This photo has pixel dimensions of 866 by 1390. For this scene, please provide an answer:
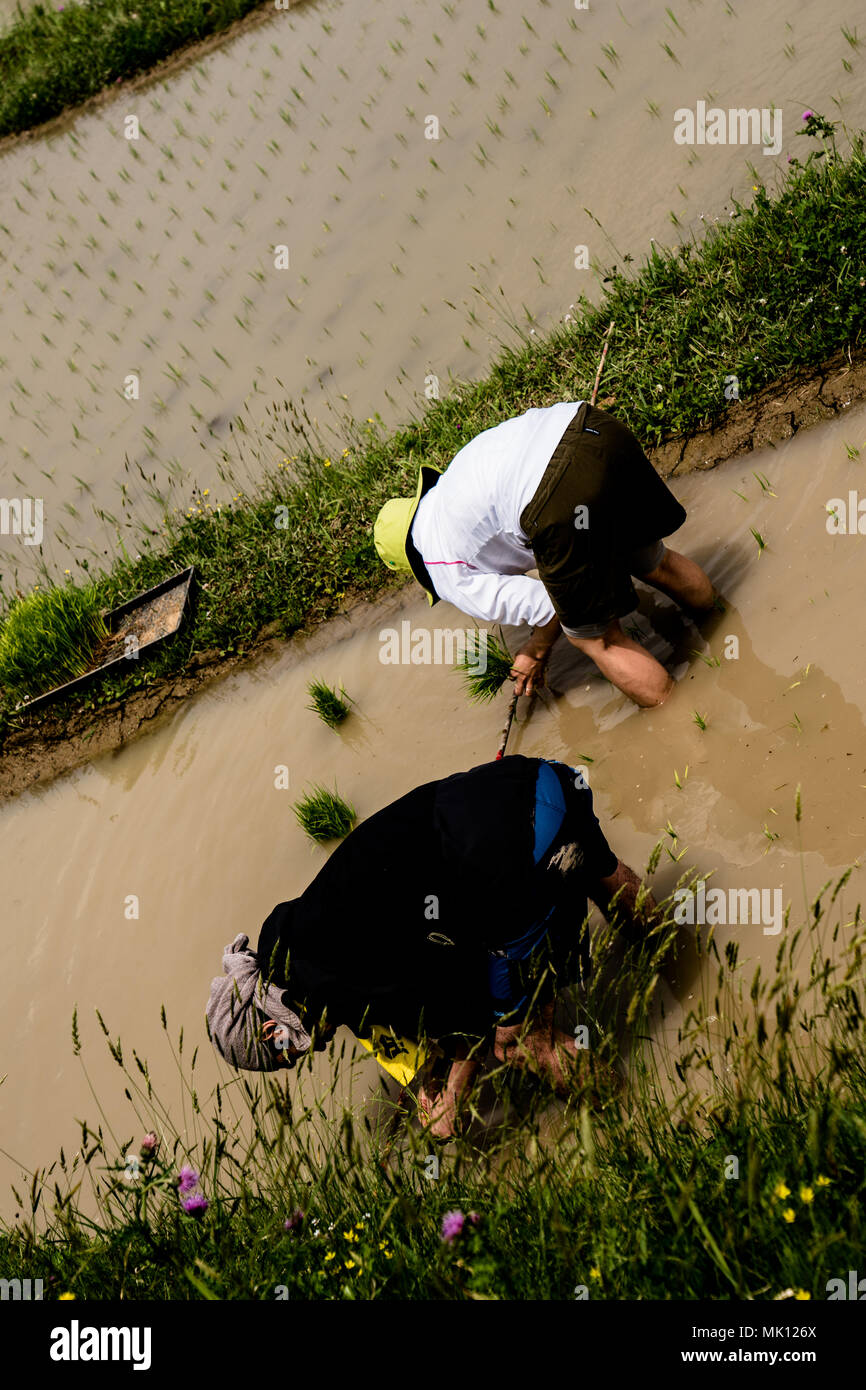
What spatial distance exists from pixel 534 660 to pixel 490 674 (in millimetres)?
380

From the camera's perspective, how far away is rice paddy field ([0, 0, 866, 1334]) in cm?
216

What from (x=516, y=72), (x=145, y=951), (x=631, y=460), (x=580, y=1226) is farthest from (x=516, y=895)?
(x=516, y=72)

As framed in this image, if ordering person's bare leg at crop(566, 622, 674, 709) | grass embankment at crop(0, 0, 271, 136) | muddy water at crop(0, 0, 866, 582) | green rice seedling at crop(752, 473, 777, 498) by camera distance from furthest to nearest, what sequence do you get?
grass embankment at crop(0, 0, 271, 136) → muddy water at crop(0, 0, 866, 582) → green rice seedling at crop(752, 473, 777, 498) → person's bare leg at crop(566, 622, 674, 709)

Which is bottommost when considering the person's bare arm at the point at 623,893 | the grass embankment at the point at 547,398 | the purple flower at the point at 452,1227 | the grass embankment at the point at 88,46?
the person's bare arm at the point at 623,893

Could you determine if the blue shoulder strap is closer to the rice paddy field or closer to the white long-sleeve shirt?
the rice paddy field

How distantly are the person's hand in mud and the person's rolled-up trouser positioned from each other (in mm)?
201

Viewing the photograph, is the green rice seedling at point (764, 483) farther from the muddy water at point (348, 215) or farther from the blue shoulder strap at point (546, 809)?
the blue shoulder strap at point (546, 809)

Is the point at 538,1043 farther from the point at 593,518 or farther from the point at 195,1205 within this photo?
the point at 593,518

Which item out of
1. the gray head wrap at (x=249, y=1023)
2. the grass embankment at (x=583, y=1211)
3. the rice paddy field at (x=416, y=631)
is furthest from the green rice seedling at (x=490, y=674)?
the grass embankment at (x=583, y=1211)

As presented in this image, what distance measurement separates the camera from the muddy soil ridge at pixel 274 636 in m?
4.04

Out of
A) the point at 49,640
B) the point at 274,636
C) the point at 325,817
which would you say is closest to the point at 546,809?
the point at 325,817

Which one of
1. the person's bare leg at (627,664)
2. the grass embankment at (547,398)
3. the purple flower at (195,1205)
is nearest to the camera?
the purple flower at (195,1205)

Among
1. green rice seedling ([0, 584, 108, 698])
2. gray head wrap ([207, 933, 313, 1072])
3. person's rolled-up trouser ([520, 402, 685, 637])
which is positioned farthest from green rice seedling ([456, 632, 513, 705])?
green rice seedling ([0, 584, 108, 698])

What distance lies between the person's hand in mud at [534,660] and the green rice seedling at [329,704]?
0.86 meters
